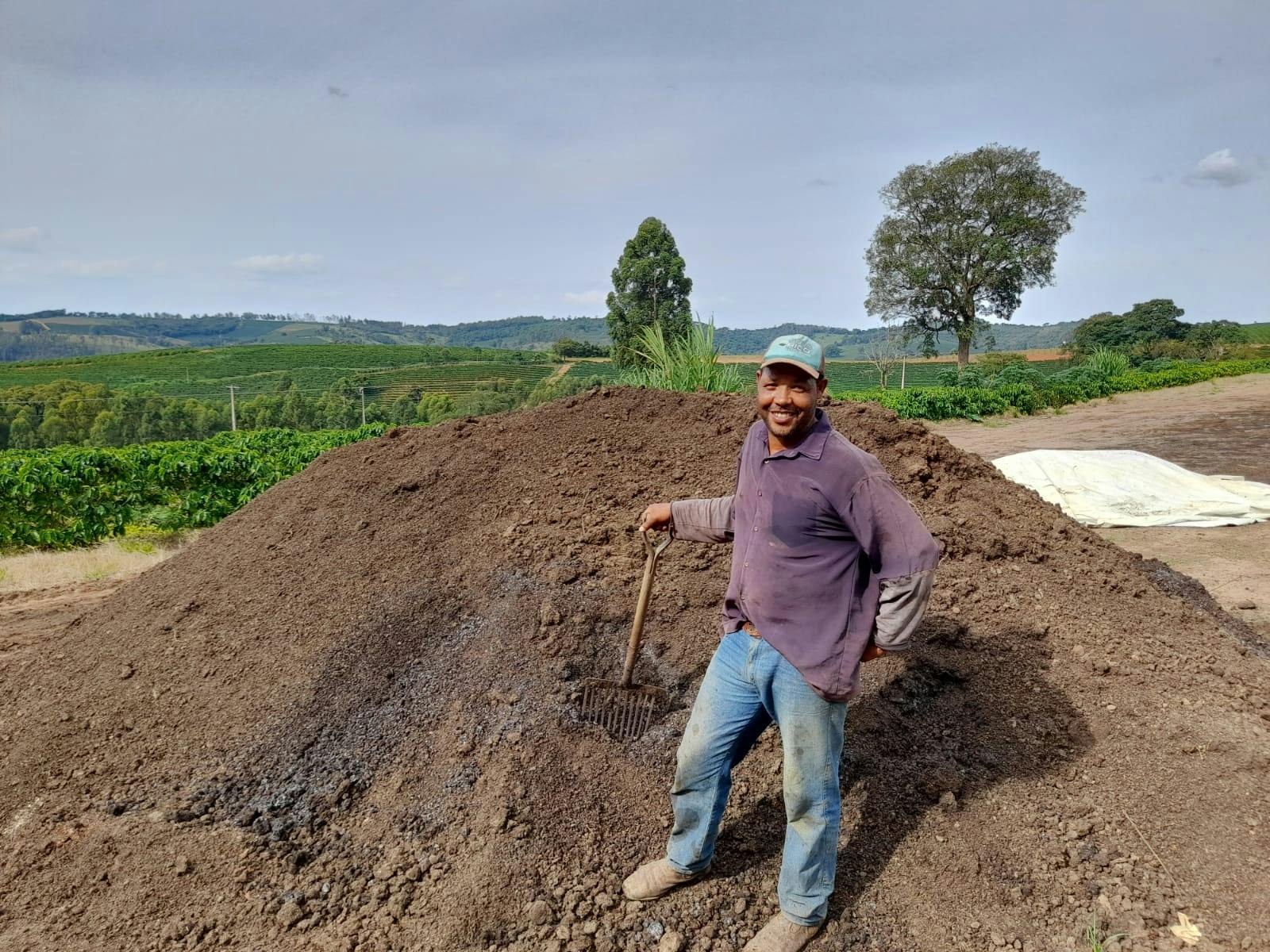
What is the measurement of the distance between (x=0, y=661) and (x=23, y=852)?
238 centimetres

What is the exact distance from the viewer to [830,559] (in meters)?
2.00

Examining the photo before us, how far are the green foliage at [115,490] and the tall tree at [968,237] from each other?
1157 inches

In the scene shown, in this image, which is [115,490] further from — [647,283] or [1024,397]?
[647,283]

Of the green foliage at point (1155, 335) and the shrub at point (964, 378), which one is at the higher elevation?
the green foliage at point (1155, 335)

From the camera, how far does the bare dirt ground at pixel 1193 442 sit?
5.97 m

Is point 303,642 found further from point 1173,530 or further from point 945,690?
point 1173,530

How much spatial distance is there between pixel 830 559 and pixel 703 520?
0.55 m

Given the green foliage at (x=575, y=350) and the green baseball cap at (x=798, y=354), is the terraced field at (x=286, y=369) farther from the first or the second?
the green baseball cap at (x=798, y=354)

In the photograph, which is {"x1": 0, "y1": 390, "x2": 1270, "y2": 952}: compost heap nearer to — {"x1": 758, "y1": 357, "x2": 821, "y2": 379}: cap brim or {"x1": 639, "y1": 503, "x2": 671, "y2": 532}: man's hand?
{"x1": 639, "y1": 503, "x2": 671, "y2": 532}: man's hand

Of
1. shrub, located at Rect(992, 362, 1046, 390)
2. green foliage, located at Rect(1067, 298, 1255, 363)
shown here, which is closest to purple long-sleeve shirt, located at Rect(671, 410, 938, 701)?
shrub, located at Rect(992, 362, 1046, 390)

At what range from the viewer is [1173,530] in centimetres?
748

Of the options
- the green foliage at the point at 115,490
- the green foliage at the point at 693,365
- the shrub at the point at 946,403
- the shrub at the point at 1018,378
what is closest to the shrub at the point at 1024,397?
the shrub at the point at 946,403

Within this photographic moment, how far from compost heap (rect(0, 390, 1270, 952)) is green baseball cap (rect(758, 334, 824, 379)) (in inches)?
62.1

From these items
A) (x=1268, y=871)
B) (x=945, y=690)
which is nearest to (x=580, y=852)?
(x=945, y=690)
